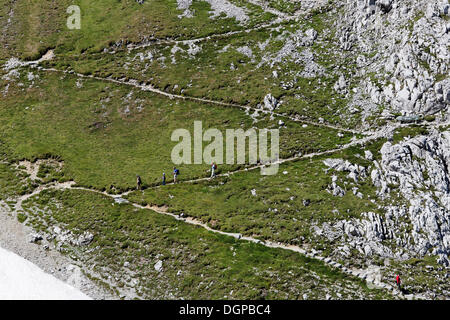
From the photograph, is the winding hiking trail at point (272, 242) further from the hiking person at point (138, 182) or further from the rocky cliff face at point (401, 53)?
the rocky cliff face at point (401, 53)

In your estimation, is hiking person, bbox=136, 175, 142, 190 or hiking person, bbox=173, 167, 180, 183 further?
hiking person, bbox=173, 167, 180, 183

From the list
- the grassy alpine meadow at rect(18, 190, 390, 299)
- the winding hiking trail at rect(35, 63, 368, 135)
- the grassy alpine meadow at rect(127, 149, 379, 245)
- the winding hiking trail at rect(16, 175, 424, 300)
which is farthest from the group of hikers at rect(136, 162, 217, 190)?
the winding hiking trail at rect(35, 63, 368, 135)

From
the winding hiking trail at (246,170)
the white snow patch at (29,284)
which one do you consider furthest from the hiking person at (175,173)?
the white snow patch at (29,284)

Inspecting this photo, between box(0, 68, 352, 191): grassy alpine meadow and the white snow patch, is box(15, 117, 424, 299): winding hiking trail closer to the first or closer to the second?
box(0, 68, 352, 191): grassy alpine meadow

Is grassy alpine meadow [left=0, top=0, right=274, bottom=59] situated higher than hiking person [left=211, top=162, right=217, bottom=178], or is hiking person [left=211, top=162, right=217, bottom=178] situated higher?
grassy alpine meadow [left=0, top=0, right=274, bottom=59]

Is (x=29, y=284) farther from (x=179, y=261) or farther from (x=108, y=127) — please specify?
(x=108, y=127)

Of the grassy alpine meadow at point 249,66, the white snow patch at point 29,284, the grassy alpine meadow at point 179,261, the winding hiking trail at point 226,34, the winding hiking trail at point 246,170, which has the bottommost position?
the white snow patch at point 29,284
